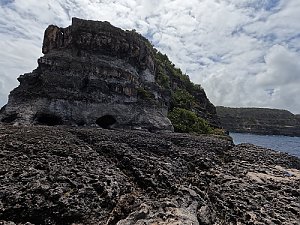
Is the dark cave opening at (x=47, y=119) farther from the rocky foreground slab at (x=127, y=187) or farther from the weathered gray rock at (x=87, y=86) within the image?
the rocky foreground slab at (x=127, y=187)

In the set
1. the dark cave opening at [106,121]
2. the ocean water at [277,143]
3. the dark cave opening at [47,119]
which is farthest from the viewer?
the ocean water at [277,143]

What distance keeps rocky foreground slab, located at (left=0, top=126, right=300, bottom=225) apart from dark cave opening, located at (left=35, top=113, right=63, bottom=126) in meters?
16.5

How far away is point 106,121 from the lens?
41.5 meters

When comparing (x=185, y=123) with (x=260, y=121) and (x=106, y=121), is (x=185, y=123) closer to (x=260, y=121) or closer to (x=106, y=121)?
(x=106, y=121)

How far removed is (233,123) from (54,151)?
173238mm

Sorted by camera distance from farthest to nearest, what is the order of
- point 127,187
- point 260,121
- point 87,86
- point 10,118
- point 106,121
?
point 260,121 < point 106,121 < point 87,86 < point 10,118 < point 127,187

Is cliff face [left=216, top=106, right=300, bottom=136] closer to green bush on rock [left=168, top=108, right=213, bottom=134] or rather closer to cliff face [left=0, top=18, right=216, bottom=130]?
green bush on rock [left=168, top=108, right=213, bottom=134]

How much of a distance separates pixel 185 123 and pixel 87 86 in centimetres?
2021

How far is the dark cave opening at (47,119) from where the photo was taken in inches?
1378

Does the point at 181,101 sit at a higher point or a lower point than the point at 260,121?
lower

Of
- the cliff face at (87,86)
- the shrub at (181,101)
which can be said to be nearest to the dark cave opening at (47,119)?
the cliff face at (87,86)

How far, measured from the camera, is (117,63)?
143 ft

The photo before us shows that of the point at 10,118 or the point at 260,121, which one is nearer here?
the point at 10,118

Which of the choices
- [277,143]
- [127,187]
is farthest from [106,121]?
[277,143]
